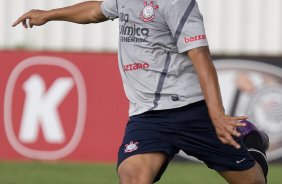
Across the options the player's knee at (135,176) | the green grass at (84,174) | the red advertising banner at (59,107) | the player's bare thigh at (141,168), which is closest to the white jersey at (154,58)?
the player's bare thigh at (141,168)

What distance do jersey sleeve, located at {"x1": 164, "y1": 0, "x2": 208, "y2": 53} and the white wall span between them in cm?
913

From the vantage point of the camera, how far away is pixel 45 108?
1160 cm

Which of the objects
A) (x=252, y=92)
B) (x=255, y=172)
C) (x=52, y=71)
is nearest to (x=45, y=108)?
(x=52, y=71)

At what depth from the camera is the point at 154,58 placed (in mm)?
5973

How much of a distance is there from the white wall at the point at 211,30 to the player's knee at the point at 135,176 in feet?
30.0

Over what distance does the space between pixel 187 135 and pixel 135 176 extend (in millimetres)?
458

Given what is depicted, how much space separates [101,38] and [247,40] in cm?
227

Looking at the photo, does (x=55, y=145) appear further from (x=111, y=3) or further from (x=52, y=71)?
(x=111, y=3)

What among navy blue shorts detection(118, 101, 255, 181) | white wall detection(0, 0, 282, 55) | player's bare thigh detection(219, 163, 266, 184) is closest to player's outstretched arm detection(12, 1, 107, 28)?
navy blue shorts detection(118, 101, 255, 181)

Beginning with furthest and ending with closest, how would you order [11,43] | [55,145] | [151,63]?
[11,43] < [55,145] < [151,63]

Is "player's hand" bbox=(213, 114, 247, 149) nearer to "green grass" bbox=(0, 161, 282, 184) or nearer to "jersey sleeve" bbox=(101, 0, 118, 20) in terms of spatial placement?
"jersey sleeve" bbox=(101, 0, 118, 20)

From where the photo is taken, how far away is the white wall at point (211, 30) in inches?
594

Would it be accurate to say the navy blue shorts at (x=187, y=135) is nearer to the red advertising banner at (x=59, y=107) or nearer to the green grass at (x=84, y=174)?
the green grass at (x=84, y=174)

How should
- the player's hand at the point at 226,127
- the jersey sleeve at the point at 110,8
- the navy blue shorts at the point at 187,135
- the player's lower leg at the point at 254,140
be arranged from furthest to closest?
1. the player's lower leg at the point at 254,140
2. the jersey sleeve at the point at 110,8
3. the navy blue shorts at the point at 187,135
4. the player's hand at the point at 226,127
